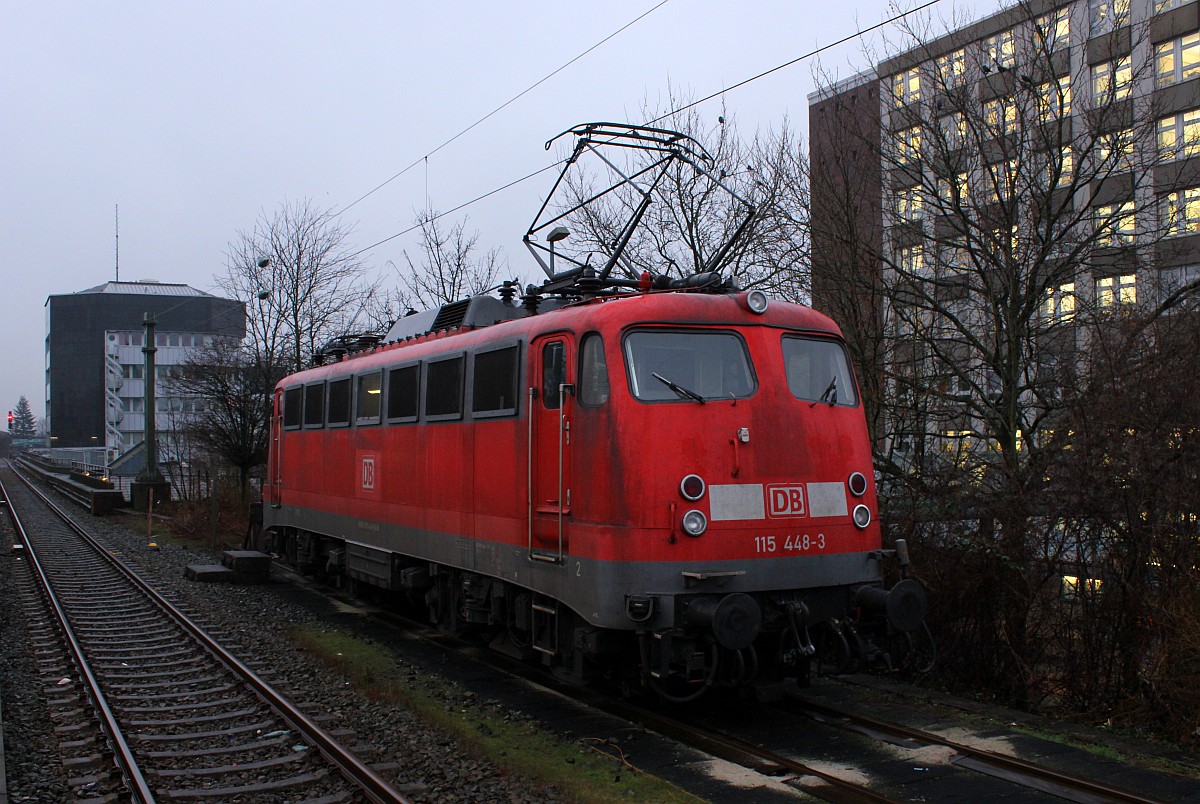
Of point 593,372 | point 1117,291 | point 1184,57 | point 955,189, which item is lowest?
point 593,372

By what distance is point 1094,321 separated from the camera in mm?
9461

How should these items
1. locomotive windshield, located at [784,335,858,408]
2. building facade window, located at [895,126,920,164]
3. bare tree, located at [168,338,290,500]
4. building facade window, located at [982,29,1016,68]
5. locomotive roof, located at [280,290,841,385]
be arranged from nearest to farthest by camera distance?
locomotive roof, located at [280,290,841,385]
locomotive windshield, located at [784,335,858,408]
building facade window, located at [982,29,1016,68]
building facade window, located at [895,126,920,164]
bare tree, located at [168,338,290,500]

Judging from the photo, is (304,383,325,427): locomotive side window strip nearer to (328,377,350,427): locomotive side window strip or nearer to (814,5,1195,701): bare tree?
(328,377,350,427): locomotive side window strip

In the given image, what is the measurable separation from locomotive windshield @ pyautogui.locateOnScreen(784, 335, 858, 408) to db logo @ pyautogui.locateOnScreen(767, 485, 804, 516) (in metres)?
0.81

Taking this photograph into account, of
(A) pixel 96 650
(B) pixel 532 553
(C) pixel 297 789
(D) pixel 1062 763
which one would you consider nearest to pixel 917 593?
(D) pixel 1062 763

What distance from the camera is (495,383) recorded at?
31.0ft

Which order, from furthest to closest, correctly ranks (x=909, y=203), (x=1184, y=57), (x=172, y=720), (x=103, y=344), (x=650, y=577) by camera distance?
1. (x=103, y=344)
2. (x=1184, y=57)
3. (x=909, y=203)
4. (x=172, y=720)
5. (x=650, y=577)

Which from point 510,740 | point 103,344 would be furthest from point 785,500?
point 103,344

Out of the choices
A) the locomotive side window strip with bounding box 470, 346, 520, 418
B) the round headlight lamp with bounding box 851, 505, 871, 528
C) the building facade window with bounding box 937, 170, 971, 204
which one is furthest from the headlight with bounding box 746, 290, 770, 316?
the building facade window with bounding box 937, 170, 971, 204

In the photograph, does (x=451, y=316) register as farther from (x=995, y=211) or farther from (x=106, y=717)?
(x=995, y=211)

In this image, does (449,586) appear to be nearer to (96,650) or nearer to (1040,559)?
(96,650)

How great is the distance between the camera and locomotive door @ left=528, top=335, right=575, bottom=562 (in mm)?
8102

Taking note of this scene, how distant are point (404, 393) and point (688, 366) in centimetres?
481

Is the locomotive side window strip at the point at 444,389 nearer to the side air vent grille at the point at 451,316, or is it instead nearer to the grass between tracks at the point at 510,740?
the side air vent grille at the point at 451,316
